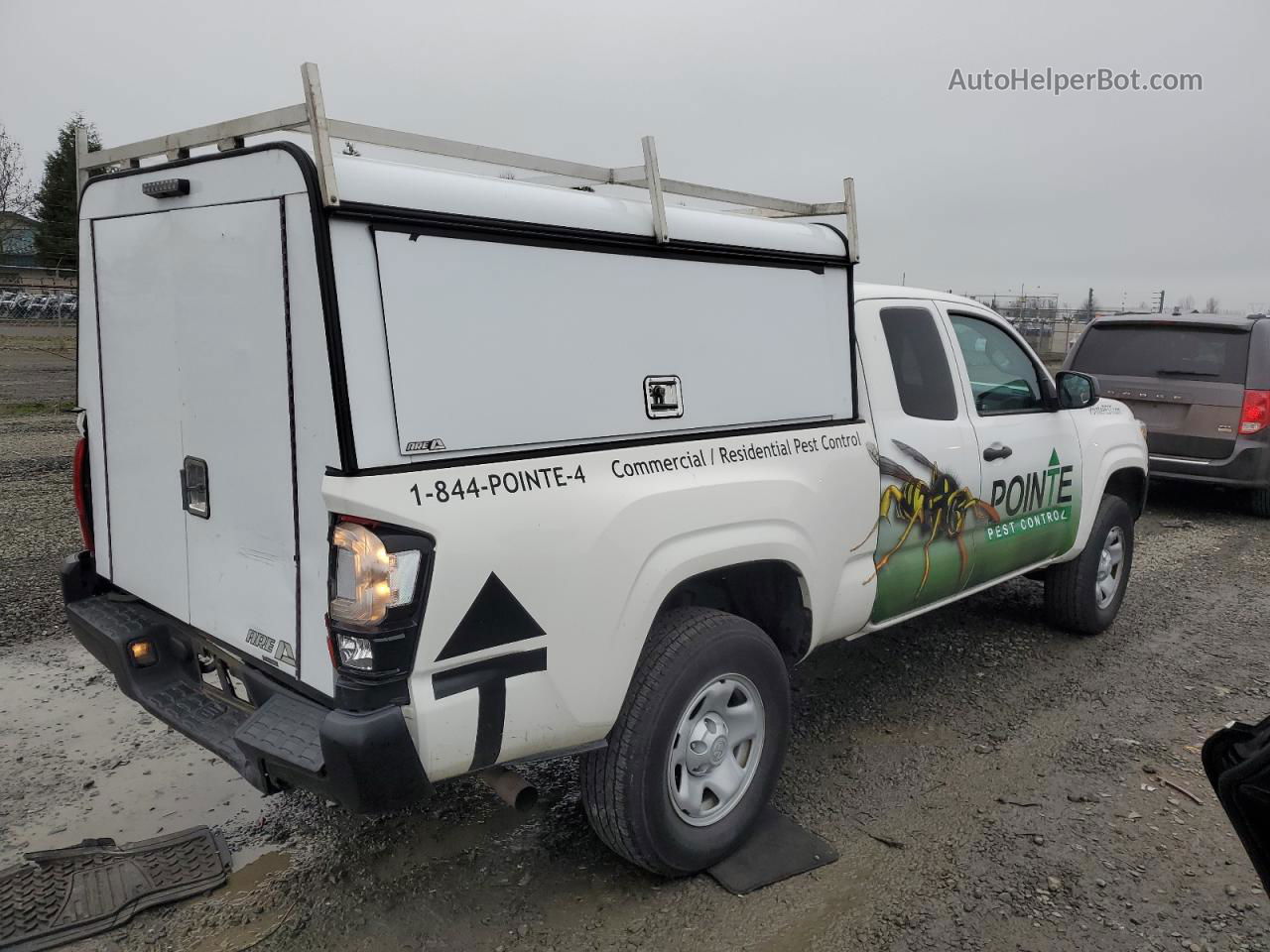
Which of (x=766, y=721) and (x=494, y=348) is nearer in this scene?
(x=494, y=348)

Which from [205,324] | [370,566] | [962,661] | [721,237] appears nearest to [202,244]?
[205,324]

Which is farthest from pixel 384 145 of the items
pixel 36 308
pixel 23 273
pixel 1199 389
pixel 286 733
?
pixel 23 273

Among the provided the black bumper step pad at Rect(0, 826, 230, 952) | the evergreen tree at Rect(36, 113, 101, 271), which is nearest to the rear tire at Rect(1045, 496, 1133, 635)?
the black bumper step pad at Rect(0, 826, 230, 952)

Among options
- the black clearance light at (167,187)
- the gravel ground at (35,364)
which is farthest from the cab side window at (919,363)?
the gravel ground at (35,364)

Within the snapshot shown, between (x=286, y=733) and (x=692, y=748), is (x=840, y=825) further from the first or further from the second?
(x=286, y=733)

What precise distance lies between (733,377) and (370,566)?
4.67ft

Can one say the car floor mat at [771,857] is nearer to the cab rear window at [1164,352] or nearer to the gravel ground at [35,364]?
the cab rear window at [1164,352]

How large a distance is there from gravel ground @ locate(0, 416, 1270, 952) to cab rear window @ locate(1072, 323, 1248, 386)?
4116 millimetres

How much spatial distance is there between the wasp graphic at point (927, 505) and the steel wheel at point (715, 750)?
0.81m

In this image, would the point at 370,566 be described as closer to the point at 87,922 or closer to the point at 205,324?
the point at 205,324

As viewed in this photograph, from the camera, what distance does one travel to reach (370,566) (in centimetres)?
227

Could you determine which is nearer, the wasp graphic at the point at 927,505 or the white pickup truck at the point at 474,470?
the white pickup truck at the point at 474,470

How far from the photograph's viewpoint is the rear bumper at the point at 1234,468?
825 centimetres

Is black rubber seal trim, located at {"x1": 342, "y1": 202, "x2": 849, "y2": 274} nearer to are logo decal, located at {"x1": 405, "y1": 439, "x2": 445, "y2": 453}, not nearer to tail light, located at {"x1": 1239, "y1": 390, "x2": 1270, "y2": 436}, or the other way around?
are logo decal, located at {"x1": 405, "y1": 439, "x2": 445, "y2": 453}
